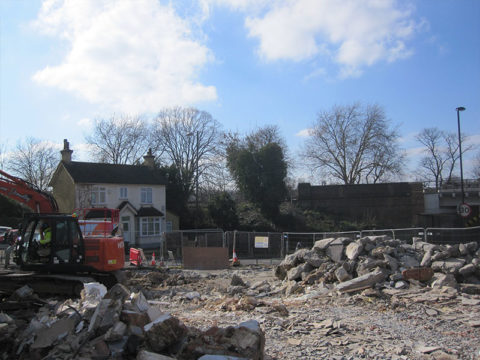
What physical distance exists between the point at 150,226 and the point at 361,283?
27724 mm

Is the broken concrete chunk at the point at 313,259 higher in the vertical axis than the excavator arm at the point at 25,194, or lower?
lower

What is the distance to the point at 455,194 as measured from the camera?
115ft

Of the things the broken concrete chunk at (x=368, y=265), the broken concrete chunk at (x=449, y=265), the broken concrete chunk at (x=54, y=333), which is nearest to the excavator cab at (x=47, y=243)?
the broken concrete chunk at (x=54, y=333)

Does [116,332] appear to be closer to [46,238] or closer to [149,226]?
[46,238]

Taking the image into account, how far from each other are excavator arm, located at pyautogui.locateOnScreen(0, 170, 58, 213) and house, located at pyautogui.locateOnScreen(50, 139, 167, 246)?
68.3ft

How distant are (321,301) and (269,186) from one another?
27962 millimetres

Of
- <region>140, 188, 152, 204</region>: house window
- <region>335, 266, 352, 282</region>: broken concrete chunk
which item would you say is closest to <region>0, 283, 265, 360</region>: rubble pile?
<region>335, 266, 352, 282</region>: broken concrete chunk

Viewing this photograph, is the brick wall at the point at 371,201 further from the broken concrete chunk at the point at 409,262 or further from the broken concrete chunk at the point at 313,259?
the broken concrete chunk at the point at 409,262

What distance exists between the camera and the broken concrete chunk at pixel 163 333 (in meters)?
5.41

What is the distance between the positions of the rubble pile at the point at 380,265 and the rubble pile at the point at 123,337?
587 cm

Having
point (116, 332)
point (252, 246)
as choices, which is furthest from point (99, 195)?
point (116, 332)

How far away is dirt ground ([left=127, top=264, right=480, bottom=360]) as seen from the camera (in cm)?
650

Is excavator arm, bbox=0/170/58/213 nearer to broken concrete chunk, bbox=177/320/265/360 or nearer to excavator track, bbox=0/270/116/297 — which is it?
excavator track, bbox=0/270/116/297

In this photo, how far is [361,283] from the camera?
1080 cm
